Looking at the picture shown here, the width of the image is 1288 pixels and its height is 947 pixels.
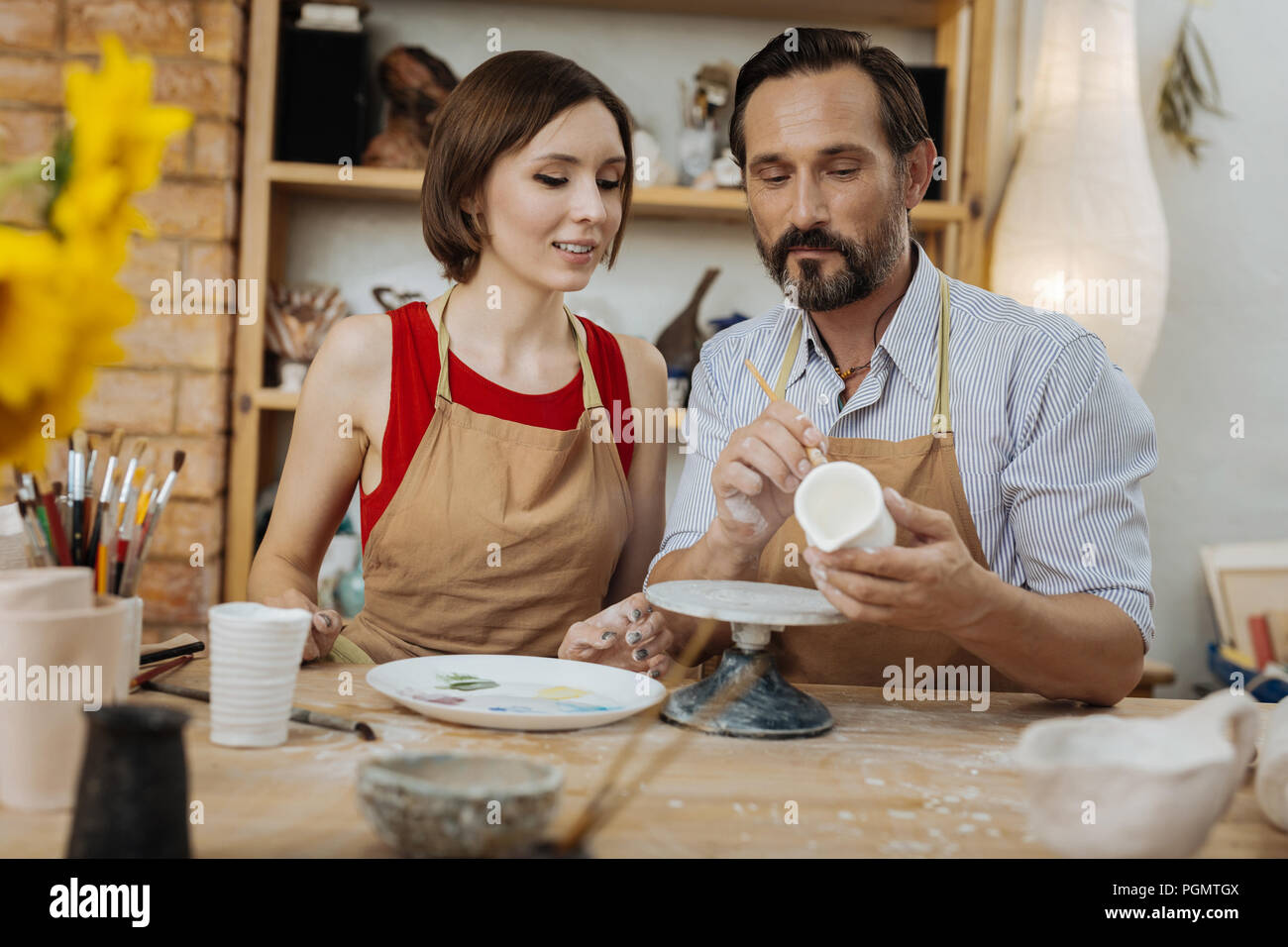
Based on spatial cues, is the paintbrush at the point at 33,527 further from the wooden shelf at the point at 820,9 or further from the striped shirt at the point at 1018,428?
the wooden shelf at the point at 820,9

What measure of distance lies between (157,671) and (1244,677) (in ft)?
8.63

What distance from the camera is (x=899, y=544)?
1551 mm

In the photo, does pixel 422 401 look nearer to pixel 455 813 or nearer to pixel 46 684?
pixel 46 684

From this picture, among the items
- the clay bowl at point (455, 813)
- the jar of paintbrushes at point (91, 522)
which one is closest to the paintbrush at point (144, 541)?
the jar of paintbrushes at point (91, 522)

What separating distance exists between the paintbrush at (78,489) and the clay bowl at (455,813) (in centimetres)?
43

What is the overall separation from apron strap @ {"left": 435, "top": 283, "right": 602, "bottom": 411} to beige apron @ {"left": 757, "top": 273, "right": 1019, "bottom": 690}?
0.50 m

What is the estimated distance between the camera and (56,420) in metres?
0.65

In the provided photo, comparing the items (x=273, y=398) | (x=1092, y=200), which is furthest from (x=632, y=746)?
(x=1092, y=200)

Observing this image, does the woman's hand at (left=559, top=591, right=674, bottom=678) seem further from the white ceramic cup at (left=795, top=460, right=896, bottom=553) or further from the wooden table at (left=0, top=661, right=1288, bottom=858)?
the white ceramic cup at (left=795, top=460, right=896, bottom=553)

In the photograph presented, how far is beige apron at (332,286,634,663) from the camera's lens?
1.80 meters

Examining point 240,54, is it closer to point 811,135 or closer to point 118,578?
point 811,135

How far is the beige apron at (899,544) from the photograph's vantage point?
61.4 inches
